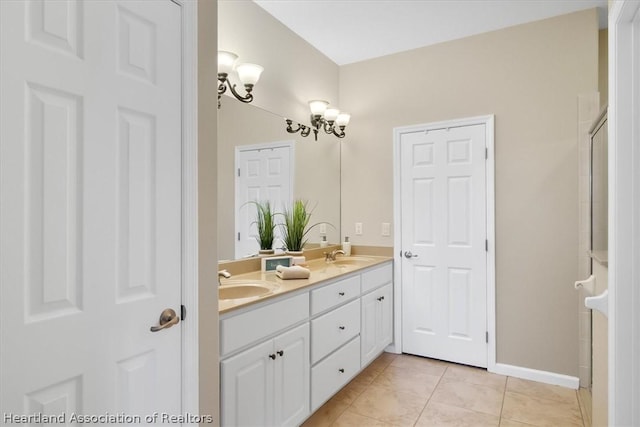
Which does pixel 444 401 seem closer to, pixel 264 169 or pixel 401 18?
pixel 264 169

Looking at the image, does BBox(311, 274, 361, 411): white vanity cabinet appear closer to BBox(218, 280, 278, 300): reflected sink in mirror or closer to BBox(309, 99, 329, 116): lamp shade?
BBox(218, 280, 278, 300): reflected sink in mirror

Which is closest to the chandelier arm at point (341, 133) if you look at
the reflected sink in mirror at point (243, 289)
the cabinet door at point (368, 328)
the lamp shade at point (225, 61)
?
the lamp shade at point (225, 61)

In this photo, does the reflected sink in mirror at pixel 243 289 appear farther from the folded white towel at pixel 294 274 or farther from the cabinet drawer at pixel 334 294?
the cabinet drawer at pixel 334 294

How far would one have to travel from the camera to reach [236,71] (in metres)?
2.49

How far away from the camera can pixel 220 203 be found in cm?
238

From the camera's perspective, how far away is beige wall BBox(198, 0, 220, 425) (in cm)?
145

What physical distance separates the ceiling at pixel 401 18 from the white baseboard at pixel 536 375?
2724mm

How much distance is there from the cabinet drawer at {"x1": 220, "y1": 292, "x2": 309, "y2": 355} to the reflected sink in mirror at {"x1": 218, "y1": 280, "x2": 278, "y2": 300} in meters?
0.14

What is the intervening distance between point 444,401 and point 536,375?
873 mm

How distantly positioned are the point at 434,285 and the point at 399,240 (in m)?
0.50

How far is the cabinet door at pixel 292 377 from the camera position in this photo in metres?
1.91

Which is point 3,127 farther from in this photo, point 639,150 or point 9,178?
point 639,150

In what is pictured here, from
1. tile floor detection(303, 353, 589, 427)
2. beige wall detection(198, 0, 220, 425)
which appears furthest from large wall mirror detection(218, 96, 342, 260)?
tile floor detection(303, 353, 589, 427)

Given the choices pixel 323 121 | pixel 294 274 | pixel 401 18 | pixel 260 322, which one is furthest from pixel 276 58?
pixel 260 322
